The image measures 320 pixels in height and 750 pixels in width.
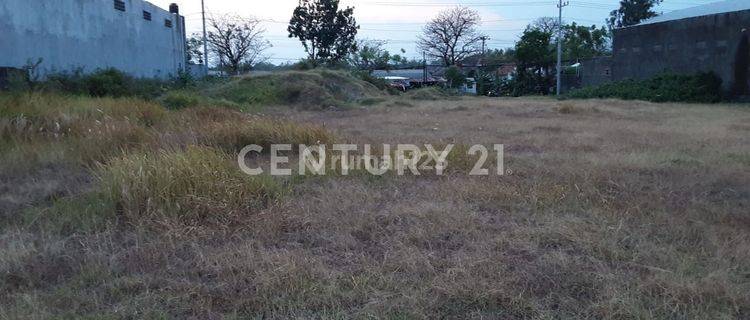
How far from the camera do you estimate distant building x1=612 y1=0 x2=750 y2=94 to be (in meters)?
18.4

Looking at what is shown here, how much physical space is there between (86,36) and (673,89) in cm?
1988

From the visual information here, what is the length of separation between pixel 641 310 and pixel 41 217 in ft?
13.1

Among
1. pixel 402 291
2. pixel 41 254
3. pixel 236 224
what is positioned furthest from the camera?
pixel 236 224

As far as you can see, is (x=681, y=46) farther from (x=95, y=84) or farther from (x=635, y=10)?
(x=635, y=10)

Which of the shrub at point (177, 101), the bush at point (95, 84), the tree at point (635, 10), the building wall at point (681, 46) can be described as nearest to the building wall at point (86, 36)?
the bush at point (95, 84)

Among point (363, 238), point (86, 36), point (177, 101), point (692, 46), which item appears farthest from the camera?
point (692, 46)

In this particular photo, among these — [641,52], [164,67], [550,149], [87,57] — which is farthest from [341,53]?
[550,149]

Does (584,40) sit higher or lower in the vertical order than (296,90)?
higher

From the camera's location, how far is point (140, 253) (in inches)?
127

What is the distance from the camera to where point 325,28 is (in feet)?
139

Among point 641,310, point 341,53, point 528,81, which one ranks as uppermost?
point 341,53

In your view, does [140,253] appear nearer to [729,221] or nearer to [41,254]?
[41,254]

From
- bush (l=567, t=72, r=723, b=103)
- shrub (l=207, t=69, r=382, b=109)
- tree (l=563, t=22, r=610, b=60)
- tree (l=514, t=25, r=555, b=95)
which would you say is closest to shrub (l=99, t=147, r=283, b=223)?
shrub (l=207, t=69, r=382, b=109)

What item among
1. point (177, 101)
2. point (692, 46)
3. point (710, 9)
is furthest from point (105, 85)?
point (710, 9)
